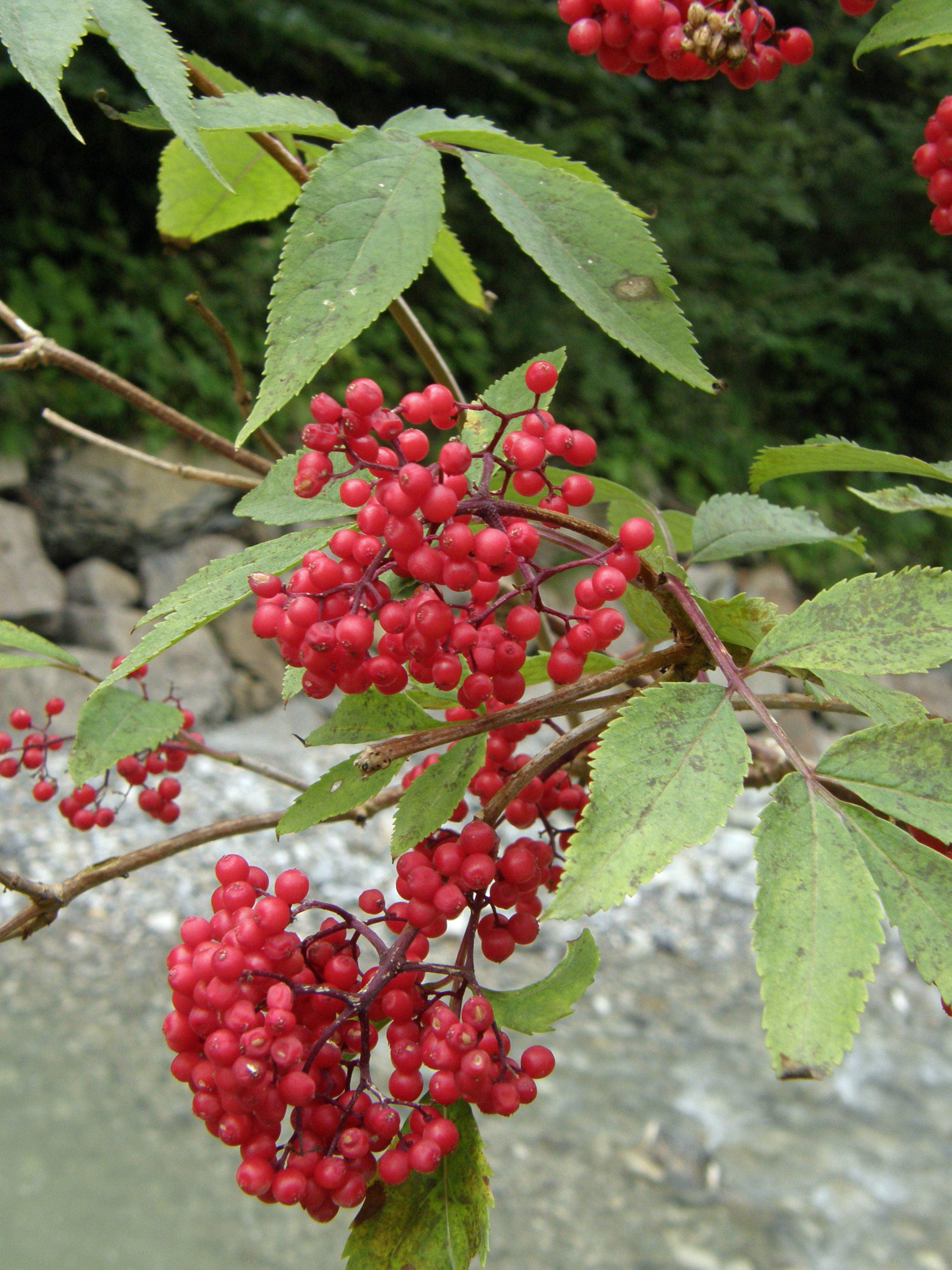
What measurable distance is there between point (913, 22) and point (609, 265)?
184 millimetres

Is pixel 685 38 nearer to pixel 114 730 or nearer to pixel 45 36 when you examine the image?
pixel 45 36

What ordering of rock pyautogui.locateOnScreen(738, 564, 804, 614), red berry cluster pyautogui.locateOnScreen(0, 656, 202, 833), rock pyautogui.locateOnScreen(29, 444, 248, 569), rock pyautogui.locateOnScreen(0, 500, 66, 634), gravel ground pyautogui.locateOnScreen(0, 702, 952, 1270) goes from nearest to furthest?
red berry cluster pyautogui.locateOnScreen(0, 656, 202, 833) < gravel ground pyautogui.locateOnScreen(0, 702, 952, 1270) < rock pyautogui.locateOnScreen(0, 500, 66, 634) < rock pyautogui.locateOnScreen(29, 444, 248, 569) < rock pyautogui.locateOnScreen(738, 564, 804, 614)

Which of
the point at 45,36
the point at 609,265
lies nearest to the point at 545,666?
the point at 609,265

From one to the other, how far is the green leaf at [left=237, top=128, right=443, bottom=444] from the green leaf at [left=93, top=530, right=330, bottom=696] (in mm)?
35

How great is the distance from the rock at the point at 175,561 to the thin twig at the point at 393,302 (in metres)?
Result: 3.24

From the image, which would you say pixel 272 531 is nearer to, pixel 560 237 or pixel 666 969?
pixel 666 969

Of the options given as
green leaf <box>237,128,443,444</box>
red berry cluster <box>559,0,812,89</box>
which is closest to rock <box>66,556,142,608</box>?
red berry cluster <box>559,0,812,89</box>

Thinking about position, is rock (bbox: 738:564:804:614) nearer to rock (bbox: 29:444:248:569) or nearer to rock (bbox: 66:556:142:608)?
rock (bbox: 29:444:248:569)

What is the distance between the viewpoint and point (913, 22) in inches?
15.3

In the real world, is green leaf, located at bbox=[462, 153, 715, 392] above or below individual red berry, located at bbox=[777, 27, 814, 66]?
below

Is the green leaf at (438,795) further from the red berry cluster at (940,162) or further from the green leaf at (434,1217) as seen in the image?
the red berry cluster at (940,162)

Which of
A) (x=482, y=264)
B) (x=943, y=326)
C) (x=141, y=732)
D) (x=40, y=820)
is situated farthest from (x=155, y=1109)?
(x=943, y=326)

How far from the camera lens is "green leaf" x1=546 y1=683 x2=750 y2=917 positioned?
10.0 inches

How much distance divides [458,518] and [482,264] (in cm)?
413
